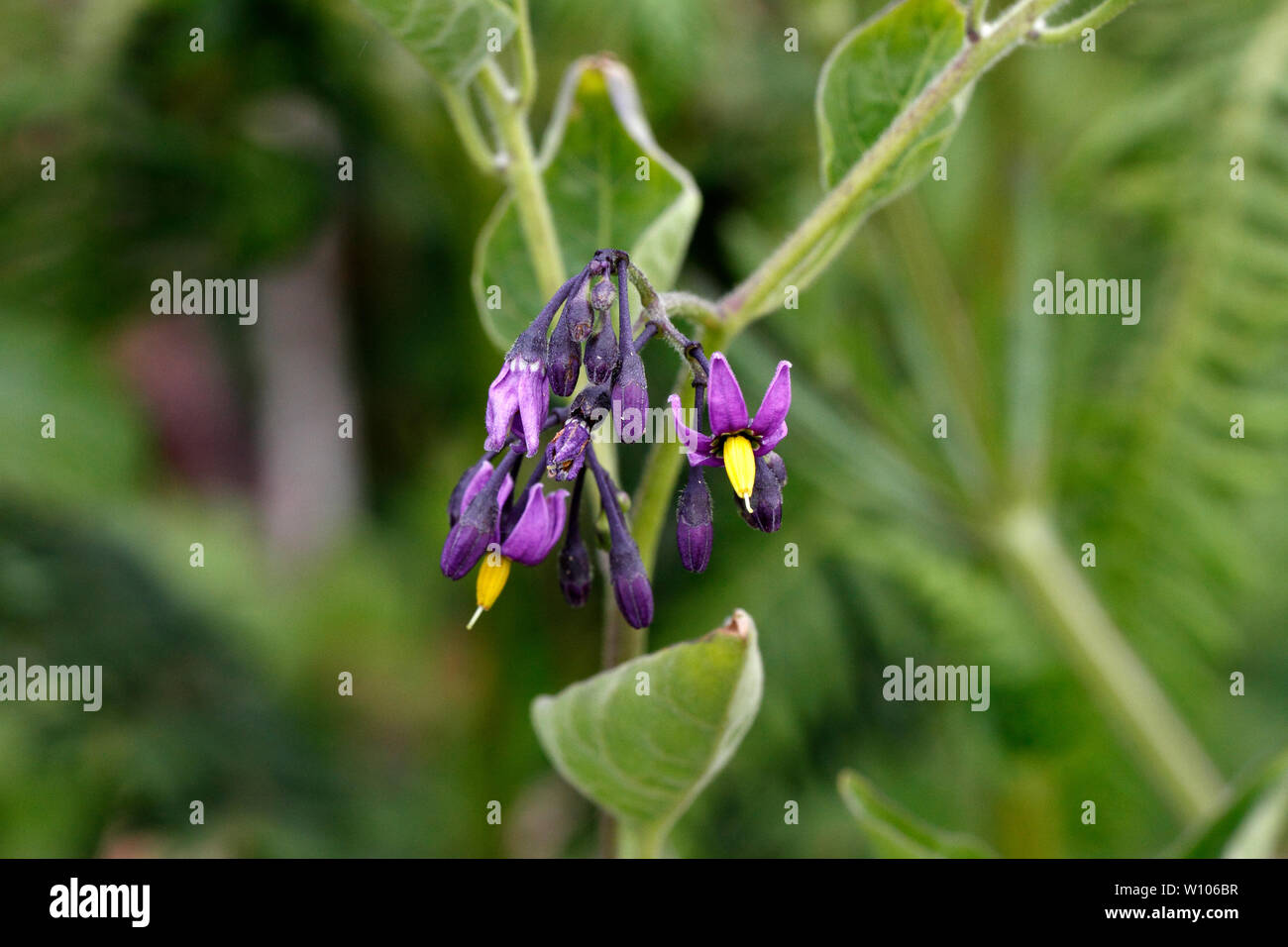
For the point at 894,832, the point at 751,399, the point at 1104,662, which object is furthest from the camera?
the point at 751,399

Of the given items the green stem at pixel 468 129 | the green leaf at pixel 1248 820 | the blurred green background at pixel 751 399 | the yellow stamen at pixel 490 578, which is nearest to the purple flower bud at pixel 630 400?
the yellow stamen at pixel 490 578

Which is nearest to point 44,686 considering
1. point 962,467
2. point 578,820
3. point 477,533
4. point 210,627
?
point 210,627

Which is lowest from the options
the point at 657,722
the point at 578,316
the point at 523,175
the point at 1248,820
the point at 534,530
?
the point at 1248,820

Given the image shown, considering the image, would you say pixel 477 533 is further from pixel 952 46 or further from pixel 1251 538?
pixel 1251 538

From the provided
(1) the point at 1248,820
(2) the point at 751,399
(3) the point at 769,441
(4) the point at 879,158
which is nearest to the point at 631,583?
(3) the point at 769,441

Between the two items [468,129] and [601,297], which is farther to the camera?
[468,129]

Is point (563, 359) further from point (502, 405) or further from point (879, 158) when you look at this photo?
point (879, 158)

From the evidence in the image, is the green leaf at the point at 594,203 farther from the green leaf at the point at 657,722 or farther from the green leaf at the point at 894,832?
the green leaf at the point at 894,832
